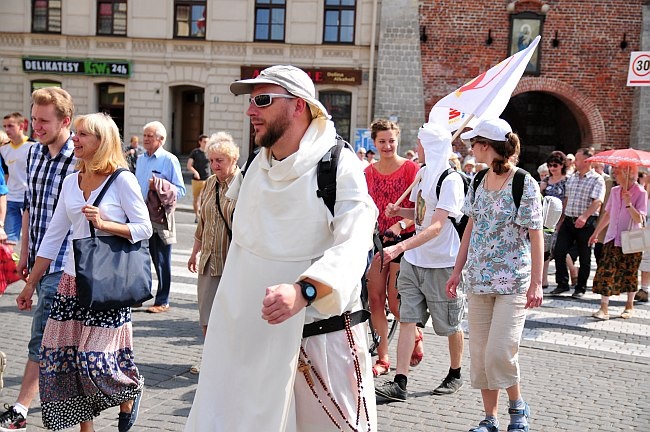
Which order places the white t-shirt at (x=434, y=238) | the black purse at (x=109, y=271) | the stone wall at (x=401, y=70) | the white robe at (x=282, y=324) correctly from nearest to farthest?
the white robe at (x=282, y=324) < the black purse at (x=109, y=271) < the white t-shirt at (x=434, y=238) < the stone wall at (x=401, y=70)

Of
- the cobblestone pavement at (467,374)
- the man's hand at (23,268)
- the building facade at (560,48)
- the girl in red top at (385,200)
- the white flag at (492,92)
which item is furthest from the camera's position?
the building facade at (560,48)

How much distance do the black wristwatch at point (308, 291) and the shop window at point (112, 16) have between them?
1091 inches

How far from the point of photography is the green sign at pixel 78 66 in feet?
93.1

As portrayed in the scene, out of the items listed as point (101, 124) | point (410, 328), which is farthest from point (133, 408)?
point (410, 328)

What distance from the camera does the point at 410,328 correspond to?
5.70 meters

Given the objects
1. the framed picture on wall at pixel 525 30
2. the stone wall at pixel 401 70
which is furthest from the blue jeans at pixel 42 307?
the framed picture on wall at pixel 525 30

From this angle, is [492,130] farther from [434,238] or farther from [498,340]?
[498,340]

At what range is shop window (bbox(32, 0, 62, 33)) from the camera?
28.8 m

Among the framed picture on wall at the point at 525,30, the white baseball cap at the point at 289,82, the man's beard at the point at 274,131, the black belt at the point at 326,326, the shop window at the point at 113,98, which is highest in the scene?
the framed picture on wall at the point at 525,30

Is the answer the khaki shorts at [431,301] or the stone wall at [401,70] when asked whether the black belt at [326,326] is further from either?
the stone wall at [401,70]

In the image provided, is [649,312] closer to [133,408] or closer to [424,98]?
[133,408]

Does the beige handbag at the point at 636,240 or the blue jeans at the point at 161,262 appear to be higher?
the beige handbag at the point at 636,240

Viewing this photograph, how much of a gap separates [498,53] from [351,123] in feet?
19.3

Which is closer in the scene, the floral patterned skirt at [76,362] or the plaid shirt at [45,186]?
the floral patterned skirt at [76,362]
